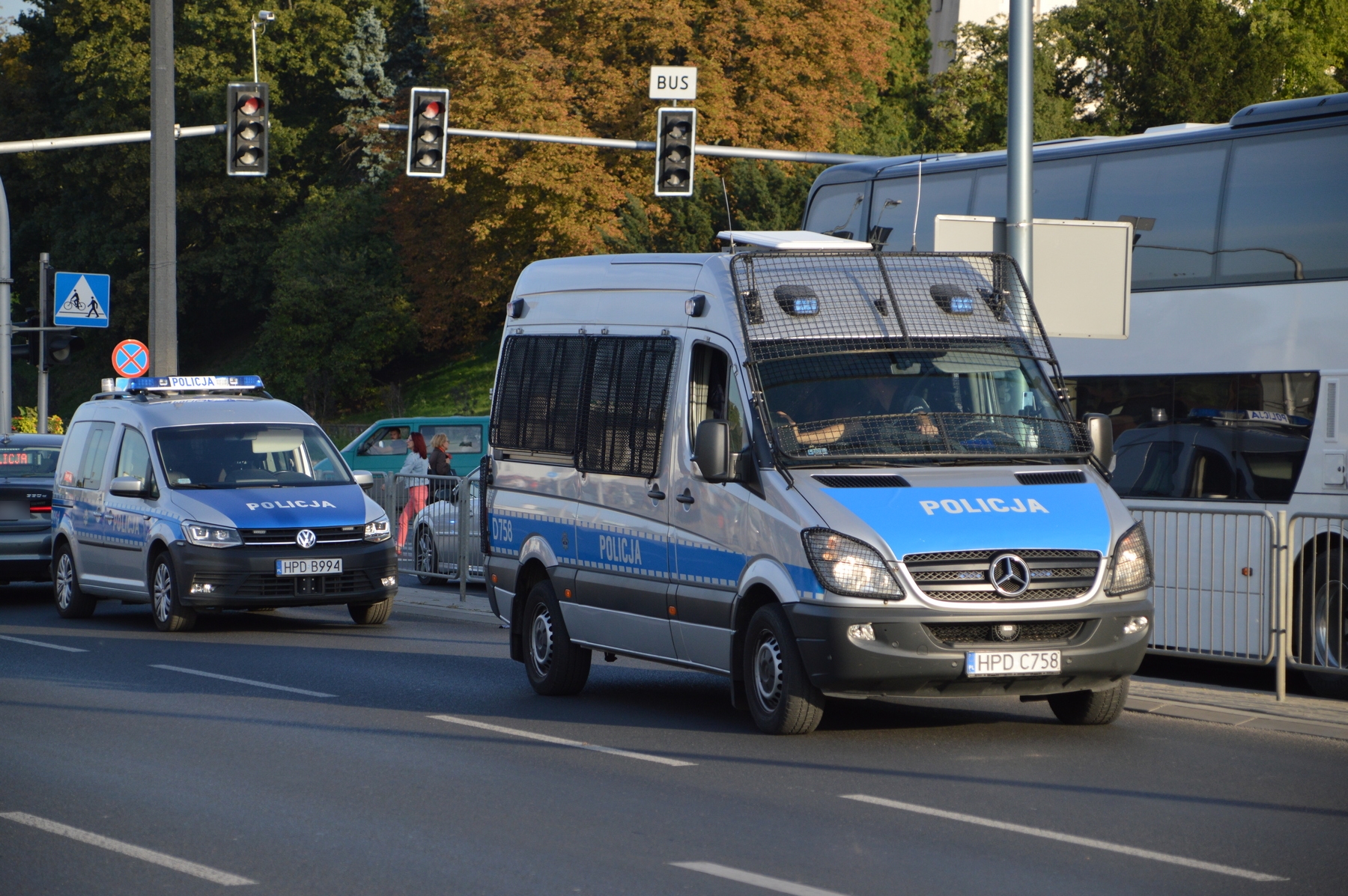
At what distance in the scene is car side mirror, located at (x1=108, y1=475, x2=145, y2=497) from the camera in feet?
56.4

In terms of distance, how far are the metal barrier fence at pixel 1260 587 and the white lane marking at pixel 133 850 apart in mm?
7421

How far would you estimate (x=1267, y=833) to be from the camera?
7738 millimetres

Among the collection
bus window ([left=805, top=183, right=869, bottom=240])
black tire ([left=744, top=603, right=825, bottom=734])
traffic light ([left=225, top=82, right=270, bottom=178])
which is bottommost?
black tire ([left=744, top=603, right=825, bottom=734])

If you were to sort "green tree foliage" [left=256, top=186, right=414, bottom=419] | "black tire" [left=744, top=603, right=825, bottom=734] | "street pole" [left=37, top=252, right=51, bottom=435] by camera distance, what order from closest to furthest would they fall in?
"black tire" [left=744, top=603, right=825, bottom=734]
"street pole" [left=37, top=252, right=51, bottom=435]
"green tree foliage" [left=256, top=186, right=414, bottom=419]

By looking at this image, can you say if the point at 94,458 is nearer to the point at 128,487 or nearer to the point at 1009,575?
the point at 128,487

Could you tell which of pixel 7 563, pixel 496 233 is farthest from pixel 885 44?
pixel 7 563

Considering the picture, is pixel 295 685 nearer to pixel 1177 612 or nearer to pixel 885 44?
pixel 1177 612

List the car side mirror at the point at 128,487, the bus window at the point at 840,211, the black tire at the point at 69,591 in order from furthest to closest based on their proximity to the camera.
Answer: the bus window at the point at 840,211
the black tire at the point at 69,591
the car side mirror at the point at 128,487

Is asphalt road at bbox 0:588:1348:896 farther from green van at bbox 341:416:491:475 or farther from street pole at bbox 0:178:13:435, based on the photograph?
green van at bbox 341:416:491:475

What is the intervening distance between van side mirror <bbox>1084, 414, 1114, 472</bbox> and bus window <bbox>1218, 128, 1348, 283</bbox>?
374 centimetres

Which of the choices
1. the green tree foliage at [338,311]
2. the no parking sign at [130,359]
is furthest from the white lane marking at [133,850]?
the green tree foliage at [338,311]

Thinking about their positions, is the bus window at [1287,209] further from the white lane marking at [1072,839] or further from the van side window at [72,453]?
the van side window at [72,453]

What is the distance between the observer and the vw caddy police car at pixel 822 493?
948cm

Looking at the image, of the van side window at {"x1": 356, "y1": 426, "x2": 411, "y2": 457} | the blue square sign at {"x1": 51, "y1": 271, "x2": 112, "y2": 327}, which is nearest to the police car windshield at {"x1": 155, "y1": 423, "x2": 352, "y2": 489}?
the blue square sign at {"x1": 51, "y1": 271, "x2": 112, "y2": 327}
